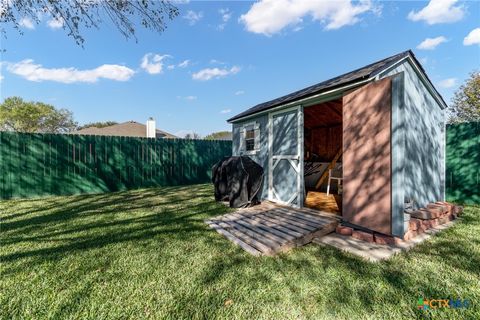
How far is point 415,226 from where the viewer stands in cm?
325

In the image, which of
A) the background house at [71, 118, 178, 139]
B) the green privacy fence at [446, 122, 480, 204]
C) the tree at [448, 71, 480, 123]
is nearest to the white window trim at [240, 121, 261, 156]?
the green privacy fence at [446, 122, 480, 204]

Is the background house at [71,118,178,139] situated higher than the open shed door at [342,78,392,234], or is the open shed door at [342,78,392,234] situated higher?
the background house at [71,118,178,139]

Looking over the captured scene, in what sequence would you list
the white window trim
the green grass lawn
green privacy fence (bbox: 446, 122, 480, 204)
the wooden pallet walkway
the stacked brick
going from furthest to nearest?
the white window trim, green privacy fence (bbox: 446, 122, 480, 204), the stacked brick, the wooden pallet walkway, the green grass lawn

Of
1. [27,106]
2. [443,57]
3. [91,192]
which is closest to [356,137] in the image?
[443,57]

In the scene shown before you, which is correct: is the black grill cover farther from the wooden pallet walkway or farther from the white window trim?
the white window trim

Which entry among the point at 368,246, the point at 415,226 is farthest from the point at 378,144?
the point at 368,246

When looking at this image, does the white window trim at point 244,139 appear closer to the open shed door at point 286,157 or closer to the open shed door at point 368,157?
the open shed door at point 286,157

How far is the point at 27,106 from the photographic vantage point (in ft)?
83.9

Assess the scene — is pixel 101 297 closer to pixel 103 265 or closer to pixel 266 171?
pixel 103 265

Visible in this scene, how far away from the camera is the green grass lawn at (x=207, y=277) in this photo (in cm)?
174

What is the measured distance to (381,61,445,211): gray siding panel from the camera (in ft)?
11.0

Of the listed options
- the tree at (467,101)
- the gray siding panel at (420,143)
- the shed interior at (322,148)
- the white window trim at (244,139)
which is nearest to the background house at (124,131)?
the white window trim at (244,139)

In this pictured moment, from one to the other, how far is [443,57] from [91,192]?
13.3 metres

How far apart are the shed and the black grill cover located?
2.13ft
